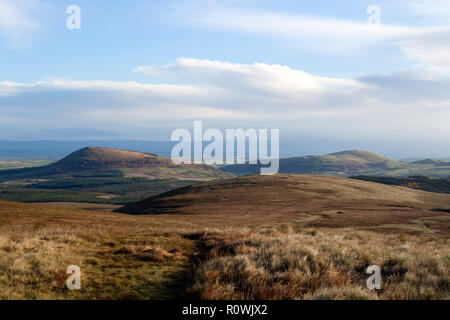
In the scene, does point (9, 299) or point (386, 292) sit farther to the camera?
point (386, 292)

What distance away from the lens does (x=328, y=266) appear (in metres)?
12.9

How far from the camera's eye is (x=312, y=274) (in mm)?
12148

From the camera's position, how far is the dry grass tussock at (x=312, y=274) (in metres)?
9.92

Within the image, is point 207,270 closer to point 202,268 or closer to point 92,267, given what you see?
point 202,268

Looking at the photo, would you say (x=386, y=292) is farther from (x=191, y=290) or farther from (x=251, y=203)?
(x=251, y=203)

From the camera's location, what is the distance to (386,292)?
10.6 metres

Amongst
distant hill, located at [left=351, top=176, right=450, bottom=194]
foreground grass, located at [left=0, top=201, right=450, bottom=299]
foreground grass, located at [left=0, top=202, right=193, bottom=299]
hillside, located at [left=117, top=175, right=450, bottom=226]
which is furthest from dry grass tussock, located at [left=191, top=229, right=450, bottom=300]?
distant hill, located at [left=351, top=176, right=450, bottom=194]

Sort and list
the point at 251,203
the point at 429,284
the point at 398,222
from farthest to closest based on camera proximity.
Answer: the point at 251,203 < the point at 398,222 < the point at 429,284

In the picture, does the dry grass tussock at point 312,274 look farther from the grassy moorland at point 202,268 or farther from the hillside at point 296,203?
the hillside at point 296,203

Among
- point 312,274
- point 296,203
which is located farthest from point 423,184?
point 312,274
